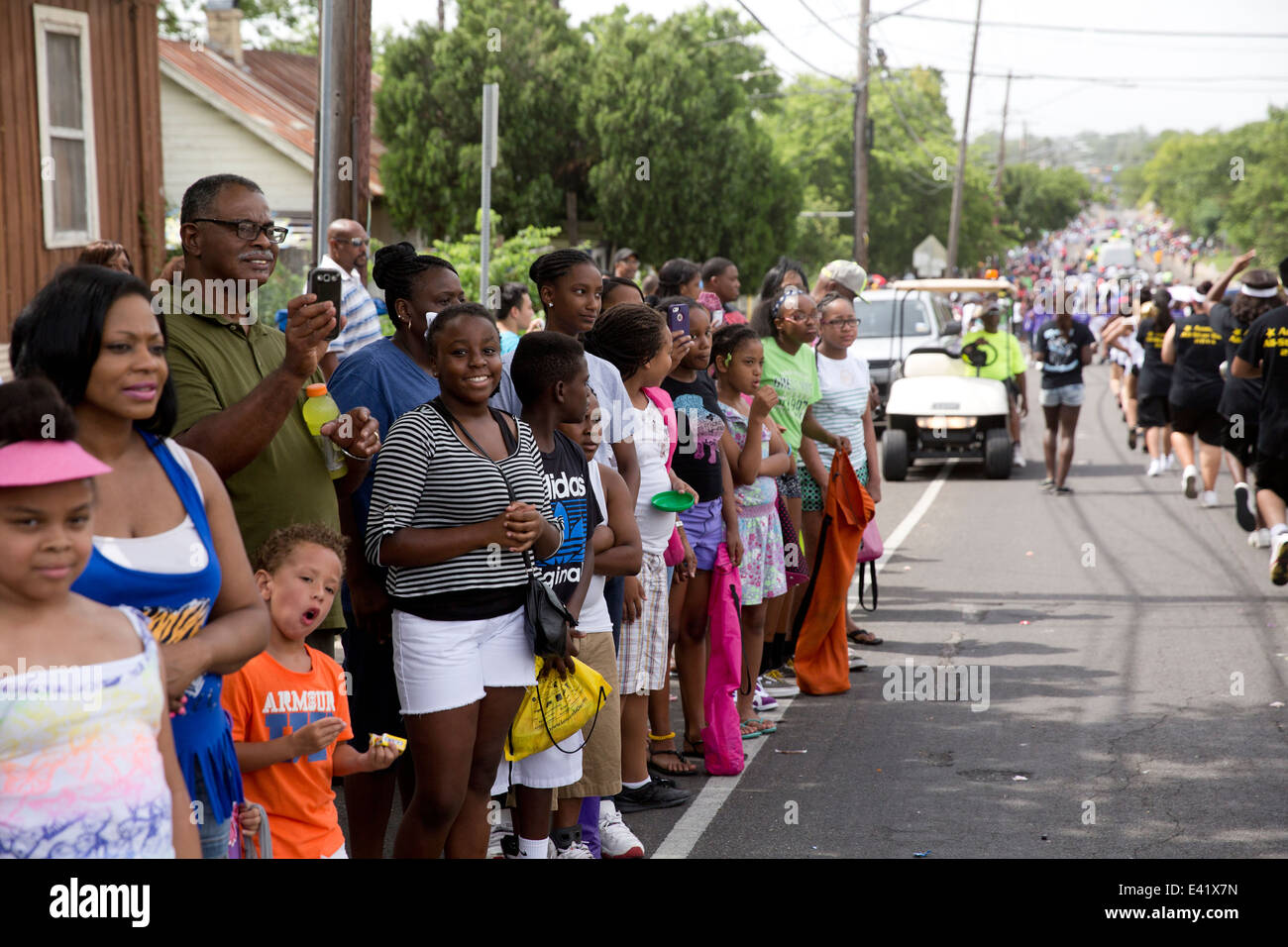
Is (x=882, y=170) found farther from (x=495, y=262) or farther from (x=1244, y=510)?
(x=1244, y=510)

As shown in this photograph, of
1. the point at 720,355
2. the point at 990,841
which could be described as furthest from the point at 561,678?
the point at 720,355

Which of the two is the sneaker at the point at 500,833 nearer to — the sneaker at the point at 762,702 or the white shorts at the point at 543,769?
the white shorts at the point at 543,769

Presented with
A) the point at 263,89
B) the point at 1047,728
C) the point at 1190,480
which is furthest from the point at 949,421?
the point at 263,89

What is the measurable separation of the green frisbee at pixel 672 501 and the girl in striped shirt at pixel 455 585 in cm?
153

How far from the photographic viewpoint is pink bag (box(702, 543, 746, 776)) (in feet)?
21.5

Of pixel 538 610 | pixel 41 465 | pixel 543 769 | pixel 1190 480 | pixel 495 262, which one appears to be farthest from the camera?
pixel 495 262

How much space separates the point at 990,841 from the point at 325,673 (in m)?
2.78

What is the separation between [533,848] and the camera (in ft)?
15.6

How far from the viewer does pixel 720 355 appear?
23.1ft

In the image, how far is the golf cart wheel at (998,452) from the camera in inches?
675

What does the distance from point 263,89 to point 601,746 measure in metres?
27.5

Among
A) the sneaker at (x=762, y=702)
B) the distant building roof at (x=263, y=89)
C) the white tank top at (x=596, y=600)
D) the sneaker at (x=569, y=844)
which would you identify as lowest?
the sneaker at (x=762, y=702)

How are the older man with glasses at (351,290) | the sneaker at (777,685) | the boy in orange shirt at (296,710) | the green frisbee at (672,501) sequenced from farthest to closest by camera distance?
the sneaker at (777,685)
the older man with glasses at (351,290)
the green frisbee at (672,501)
the boy in orange shirt at (296,710)

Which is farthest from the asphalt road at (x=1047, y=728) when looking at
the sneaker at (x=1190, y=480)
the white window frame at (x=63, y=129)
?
the white window frame at (x=63, y=129)
